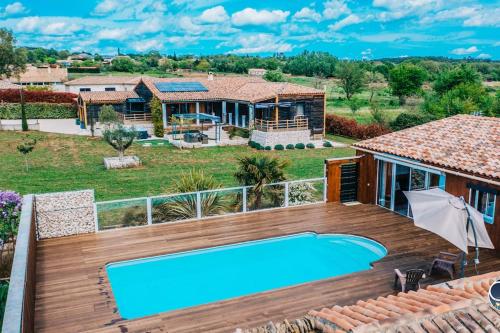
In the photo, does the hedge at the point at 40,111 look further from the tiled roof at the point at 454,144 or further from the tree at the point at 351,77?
the tiled roof at the point at 454,144

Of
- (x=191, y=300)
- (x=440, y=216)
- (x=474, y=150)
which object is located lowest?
(x=191, y=300)

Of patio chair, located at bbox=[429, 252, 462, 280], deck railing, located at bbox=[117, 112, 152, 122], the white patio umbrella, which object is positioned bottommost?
patio chair, located at bbox=[429, 252, 462, 280]

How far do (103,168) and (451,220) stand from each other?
18.8 m

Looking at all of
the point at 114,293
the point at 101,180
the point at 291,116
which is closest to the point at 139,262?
the point at 114,293

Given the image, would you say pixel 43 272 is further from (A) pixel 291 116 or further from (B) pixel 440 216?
(A) pixel 291 116

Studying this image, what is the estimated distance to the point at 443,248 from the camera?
12391 millimetres

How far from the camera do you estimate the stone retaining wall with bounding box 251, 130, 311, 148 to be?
33094 millimetres

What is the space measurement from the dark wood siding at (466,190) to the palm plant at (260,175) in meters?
5.23

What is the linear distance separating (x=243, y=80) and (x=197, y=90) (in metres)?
5.32

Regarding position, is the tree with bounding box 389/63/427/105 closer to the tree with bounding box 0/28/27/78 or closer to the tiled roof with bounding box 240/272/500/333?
the tree with bounding box 0/28/27/78

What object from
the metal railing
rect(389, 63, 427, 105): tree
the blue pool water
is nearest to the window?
the blue pool water

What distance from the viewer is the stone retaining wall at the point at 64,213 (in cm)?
1280

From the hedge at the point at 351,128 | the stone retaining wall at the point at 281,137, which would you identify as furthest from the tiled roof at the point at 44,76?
the stone retaining wall at the point at 281,137

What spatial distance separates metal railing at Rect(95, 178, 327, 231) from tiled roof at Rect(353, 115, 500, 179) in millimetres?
2558
